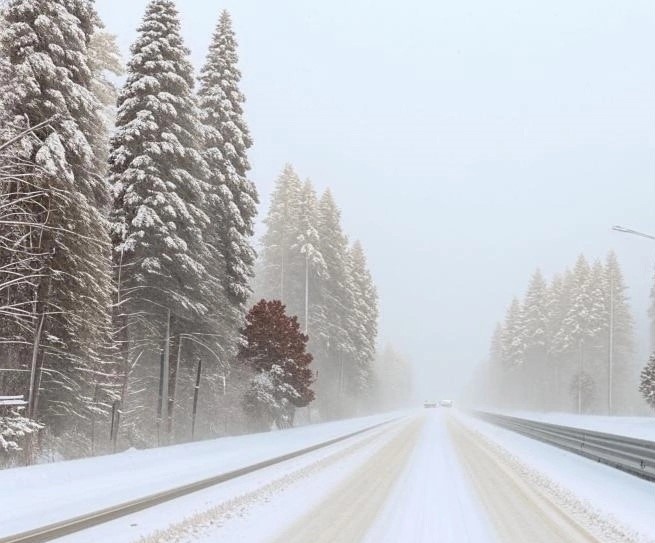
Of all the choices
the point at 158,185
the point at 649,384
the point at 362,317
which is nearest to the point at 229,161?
the point at 158,185

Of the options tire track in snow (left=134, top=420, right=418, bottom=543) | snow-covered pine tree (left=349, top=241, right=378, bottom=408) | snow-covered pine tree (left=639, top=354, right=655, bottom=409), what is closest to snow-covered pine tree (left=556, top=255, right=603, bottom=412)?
snow-covered pine tree (left=349, top=241, right=378, bottom=408)

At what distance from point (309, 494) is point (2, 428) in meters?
7.04

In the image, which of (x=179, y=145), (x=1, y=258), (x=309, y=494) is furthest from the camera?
Answer: (x=179, y=145)

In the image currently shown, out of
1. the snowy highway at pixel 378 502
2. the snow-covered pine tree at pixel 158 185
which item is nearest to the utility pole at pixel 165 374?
the snow-covered pine tree at pixel 158 185

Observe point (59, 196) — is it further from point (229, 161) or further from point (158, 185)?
point (229, 161)

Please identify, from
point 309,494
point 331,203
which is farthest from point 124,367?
point 331,203

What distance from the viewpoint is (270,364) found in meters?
30.8

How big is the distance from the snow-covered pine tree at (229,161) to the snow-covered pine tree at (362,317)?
29288mm

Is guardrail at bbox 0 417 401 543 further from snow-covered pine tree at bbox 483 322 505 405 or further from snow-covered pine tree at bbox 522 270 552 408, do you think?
snow-covered pine tree at bbox 483 322 505 405

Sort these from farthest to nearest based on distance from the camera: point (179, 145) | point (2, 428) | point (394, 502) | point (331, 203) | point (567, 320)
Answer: point (567, 320), point (331, 203), point (179, 145), point (2, 428), point (394, 502)

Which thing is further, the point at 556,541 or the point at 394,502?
the point at 394,502

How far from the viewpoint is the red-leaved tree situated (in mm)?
29625

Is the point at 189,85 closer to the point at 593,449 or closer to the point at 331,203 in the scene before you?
the point at 593,449

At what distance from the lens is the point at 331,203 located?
5528 cm
